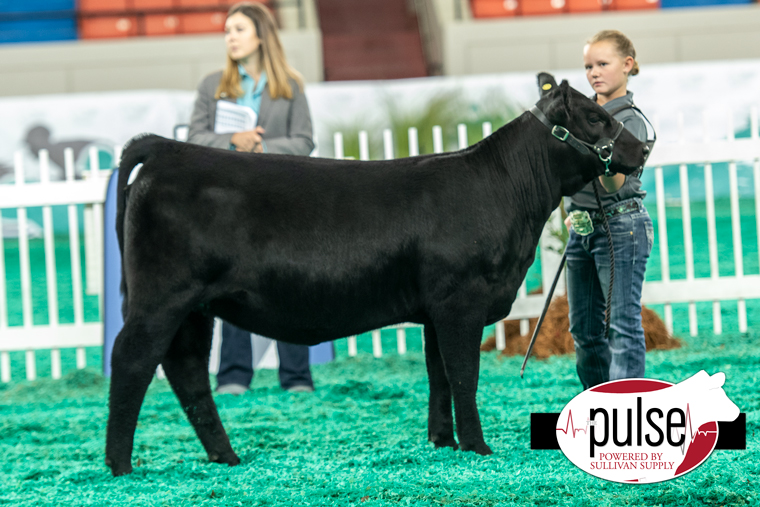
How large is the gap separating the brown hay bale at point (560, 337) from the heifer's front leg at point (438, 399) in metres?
1.94

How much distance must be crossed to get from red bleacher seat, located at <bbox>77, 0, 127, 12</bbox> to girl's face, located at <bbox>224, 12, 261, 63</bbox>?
35.3ft

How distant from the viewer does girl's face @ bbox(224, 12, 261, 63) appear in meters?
3.50

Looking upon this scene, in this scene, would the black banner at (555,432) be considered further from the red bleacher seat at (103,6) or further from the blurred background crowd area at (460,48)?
the red bleacher seat at (103,6)

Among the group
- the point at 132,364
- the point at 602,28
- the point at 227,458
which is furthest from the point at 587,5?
the point at 132,364

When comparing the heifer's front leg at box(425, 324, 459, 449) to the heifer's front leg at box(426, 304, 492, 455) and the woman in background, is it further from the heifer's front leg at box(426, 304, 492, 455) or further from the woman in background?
the woman in background

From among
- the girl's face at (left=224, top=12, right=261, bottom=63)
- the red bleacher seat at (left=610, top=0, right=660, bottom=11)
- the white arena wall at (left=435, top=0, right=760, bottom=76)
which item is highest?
the red bleacher seat at (left=610, top=0, right=660, bottom=11)

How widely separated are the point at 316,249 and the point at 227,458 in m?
0.81

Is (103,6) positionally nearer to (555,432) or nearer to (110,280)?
(110,280)

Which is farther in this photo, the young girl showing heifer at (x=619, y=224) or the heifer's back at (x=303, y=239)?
the young girl showing heifer at (x=619, y=224)

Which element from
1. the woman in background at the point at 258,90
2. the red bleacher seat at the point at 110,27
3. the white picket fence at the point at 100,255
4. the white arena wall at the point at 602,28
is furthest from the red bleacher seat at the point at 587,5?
the woman in background at the point at 258,90

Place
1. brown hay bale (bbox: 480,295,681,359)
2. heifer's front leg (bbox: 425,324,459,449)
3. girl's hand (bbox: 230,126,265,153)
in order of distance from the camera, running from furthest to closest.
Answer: brown hay bale (bbox: 480,295,681,359) → girl's hand (bbox: 230,126,265,153) → heifer's front leg (bbox: 425,324,459,449)

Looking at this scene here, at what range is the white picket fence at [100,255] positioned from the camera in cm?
460

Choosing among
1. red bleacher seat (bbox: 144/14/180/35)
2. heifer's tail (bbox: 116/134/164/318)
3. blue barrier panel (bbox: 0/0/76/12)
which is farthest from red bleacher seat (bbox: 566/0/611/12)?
heifer's tail (bbox: 116/134/164/318)

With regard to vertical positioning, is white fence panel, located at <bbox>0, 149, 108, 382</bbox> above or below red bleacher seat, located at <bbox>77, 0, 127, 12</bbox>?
below
